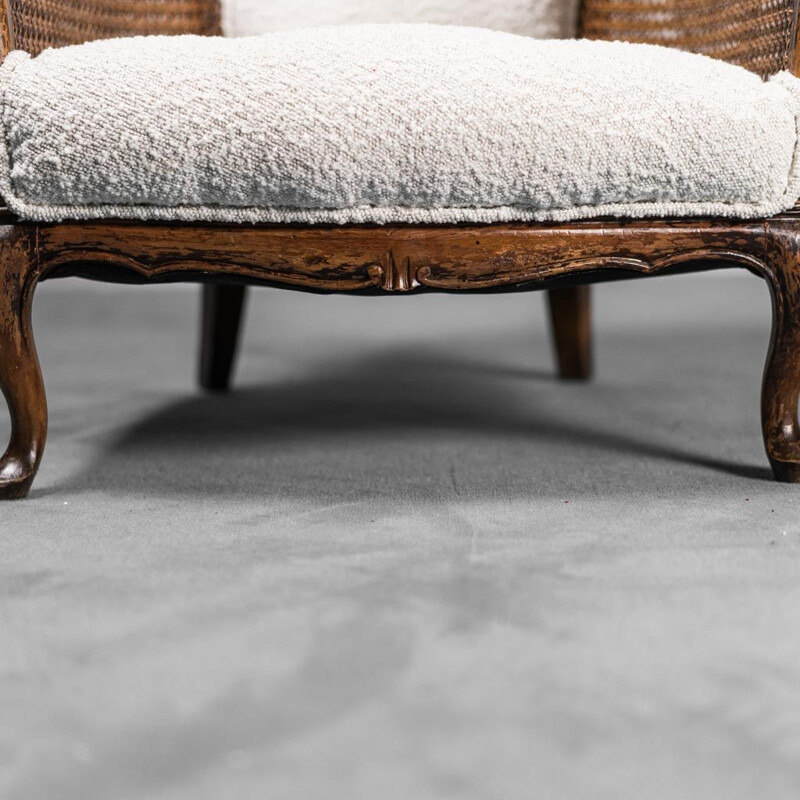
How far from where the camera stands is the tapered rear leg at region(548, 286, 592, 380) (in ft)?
5.48

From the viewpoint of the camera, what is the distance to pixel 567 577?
779 millimetres

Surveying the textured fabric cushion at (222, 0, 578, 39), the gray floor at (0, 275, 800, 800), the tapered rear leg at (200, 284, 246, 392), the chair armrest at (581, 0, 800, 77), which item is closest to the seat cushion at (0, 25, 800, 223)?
the chair armrest at (581, 0, 800, 77)

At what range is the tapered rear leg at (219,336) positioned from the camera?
160 cm

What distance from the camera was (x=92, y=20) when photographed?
1.19m

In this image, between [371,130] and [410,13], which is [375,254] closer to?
[371,130]

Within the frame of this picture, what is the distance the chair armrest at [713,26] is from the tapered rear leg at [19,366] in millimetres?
780

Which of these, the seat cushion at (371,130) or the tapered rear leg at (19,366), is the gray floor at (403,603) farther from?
the seat cushion at (371,130)

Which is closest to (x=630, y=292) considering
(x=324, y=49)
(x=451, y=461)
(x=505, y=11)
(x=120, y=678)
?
(x=505, y=11)

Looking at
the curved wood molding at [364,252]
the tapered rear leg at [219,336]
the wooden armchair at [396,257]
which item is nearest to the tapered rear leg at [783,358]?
the wooden armchair at [396,257]

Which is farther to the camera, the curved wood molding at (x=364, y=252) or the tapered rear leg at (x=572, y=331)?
the tapered rear leg at (x=572, y=331)

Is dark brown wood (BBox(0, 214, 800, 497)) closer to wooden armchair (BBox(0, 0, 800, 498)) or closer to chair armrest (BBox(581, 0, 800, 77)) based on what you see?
wooden armchair (BBox(0, 0, 800, 498))

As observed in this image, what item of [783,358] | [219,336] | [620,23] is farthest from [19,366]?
[620,23]

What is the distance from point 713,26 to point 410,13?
1.32 feet

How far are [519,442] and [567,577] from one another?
49 cm
